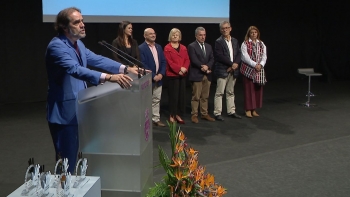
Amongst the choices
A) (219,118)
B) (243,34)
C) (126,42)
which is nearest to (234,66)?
(219,118)

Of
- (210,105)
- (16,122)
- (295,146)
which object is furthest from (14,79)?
(295,146)

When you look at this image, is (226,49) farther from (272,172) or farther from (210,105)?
(272,172)

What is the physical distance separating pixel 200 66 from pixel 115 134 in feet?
11.4

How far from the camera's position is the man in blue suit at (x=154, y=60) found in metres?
5.37

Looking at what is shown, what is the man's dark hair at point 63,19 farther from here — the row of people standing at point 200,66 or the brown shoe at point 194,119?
the brown shoe at point 194,119

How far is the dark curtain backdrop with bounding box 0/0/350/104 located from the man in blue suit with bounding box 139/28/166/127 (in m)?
2.20

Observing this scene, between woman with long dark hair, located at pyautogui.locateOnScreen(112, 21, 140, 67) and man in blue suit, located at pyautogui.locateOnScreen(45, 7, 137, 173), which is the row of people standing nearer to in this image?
woman with long dark hair, located at pyautogui.locateOnScreen(112, 21, 140, 67)

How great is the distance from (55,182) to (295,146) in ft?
10.2

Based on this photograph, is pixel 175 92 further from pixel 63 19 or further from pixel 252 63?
pixel 63 19

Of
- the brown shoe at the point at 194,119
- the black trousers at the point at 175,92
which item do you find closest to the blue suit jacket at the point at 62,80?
the black trousers at the point at 175,92

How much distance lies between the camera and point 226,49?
5.77 m

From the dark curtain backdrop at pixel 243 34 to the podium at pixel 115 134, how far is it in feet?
16.5

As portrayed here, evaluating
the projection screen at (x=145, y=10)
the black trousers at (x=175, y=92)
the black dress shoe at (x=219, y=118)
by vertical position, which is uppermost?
the projection screen at (x=145, y=10)

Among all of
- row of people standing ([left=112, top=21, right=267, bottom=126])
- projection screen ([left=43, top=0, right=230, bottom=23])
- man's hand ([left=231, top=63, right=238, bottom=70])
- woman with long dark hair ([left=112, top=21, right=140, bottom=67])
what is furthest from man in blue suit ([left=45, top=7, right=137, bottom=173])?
man's hand ([left=231, top=63, right=238, bottom=70])
